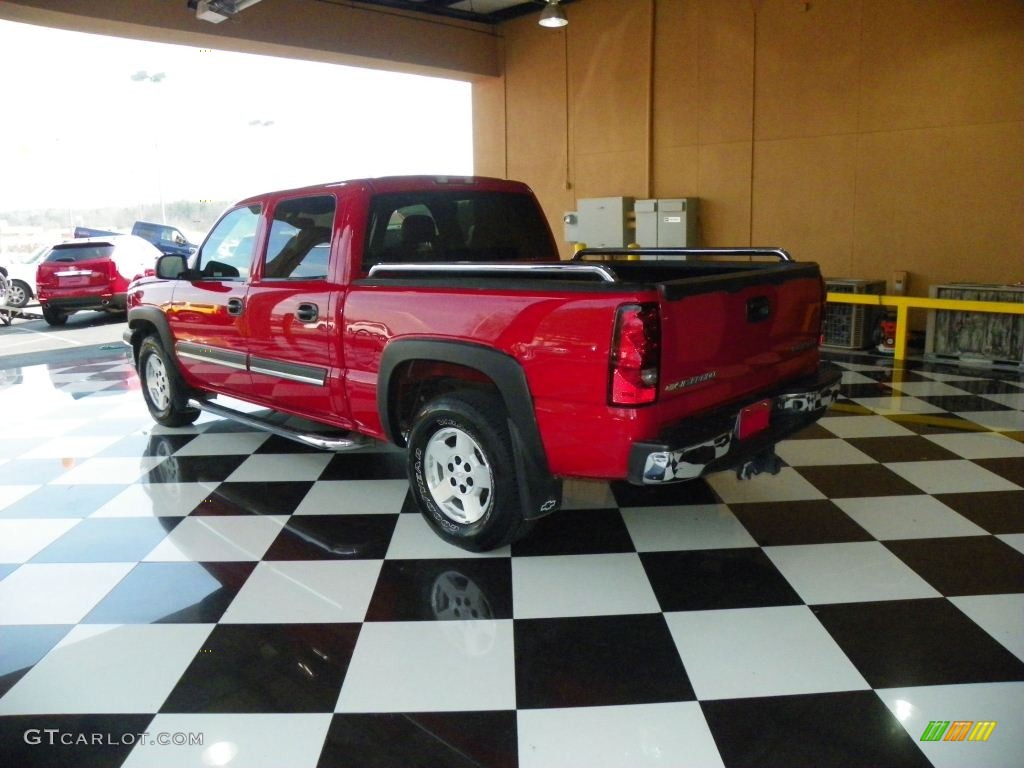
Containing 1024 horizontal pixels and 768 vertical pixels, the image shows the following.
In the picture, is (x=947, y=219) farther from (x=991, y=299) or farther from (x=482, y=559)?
(x=482, y=559)

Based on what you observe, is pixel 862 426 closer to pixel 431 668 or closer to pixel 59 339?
pixel 431 668

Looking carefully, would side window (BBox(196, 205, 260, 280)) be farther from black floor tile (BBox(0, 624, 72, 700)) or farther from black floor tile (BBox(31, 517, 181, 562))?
black floor tile (BBox(0, 624, 72, 700))

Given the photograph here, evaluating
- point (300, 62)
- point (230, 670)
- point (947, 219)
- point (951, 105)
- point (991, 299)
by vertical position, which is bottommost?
point (230, 670)

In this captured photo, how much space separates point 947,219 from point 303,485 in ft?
20.2

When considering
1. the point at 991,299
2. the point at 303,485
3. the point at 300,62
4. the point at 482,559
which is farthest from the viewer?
the point at 300,62

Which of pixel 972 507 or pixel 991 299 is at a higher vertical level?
pixel 991 299

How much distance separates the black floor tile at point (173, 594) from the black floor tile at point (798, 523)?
1998 millimetres

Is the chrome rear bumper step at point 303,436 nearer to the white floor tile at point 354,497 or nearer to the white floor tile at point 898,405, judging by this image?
the white floor tile at point 354,497

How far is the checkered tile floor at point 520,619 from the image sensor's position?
2012 millimetres

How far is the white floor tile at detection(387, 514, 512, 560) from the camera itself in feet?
10.2

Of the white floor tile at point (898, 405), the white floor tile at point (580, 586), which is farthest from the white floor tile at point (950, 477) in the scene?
the white floor tile at point (580, 586)

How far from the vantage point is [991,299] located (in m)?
6.31

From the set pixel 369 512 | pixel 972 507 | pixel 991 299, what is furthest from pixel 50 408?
pixel 991 299

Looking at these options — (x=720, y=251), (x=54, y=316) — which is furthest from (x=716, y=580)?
(x=54, y=316)
